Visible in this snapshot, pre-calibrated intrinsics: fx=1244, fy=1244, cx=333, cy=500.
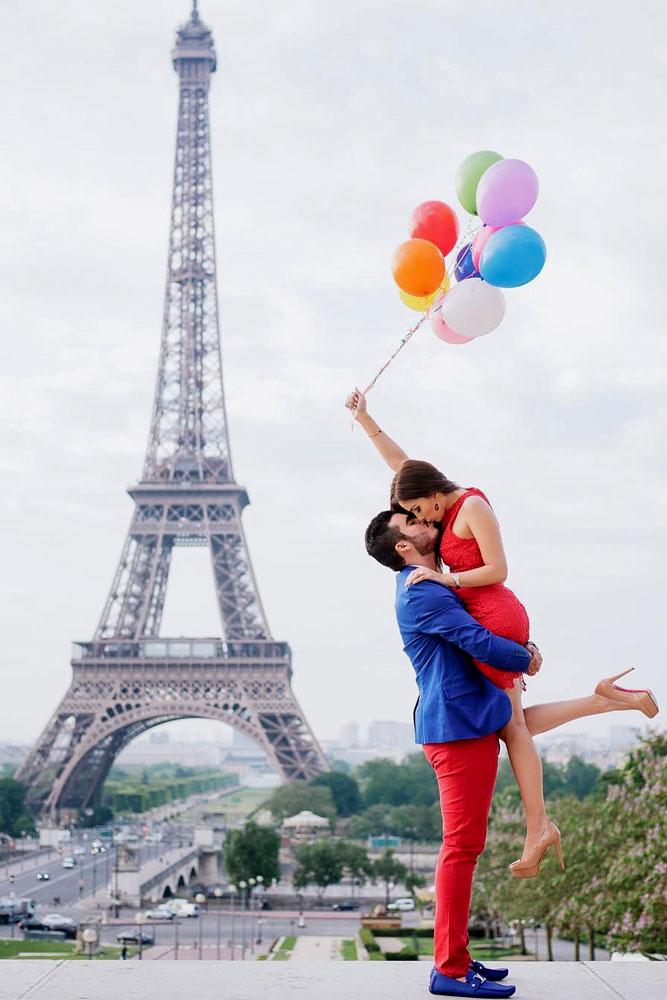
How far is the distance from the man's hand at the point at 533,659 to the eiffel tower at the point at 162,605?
4170 centimetres

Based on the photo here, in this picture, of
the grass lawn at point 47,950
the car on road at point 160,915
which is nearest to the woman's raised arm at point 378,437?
the grass lawn at point 47,950

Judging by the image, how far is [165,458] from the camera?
2025 inches

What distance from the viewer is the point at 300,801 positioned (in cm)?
5303

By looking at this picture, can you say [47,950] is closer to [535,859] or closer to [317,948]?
[317,948]

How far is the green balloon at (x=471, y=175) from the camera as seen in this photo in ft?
22.4

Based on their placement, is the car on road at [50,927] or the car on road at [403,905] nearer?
the car on road at [50,927]

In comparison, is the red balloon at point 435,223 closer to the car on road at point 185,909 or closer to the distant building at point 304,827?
the car on road at point 185,909

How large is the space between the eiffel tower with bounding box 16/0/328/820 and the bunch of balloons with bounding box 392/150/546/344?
4079 cm

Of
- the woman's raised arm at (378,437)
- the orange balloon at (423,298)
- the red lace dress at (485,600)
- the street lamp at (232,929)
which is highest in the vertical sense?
the orange balloon at (423,298)

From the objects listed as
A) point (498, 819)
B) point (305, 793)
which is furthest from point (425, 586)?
point (305, 793)

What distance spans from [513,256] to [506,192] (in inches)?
14.3

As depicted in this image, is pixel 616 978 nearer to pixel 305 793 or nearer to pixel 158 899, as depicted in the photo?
pixel 158 899

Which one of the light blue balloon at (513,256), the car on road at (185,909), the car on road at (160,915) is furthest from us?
the car on road at (185,909)

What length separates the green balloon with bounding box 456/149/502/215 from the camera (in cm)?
684
